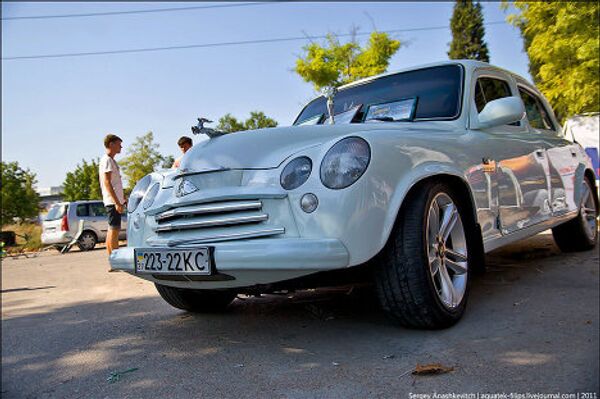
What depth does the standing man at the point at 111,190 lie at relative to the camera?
602 centimetres

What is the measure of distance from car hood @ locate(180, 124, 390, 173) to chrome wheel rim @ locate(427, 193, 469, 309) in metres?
0.59

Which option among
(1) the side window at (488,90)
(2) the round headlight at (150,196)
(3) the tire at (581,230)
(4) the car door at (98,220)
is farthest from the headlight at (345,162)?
(4) the car door at (98,220)

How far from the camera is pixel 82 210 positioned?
14133 millimetres

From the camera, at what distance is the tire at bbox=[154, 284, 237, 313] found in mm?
3201

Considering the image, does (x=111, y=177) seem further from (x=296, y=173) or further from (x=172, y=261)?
(x=296, y=173)

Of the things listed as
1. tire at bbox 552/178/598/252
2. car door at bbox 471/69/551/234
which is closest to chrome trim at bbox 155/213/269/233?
car door at bbox 471/69/551/234

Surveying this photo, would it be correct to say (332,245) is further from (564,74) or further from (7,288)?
(564,74)

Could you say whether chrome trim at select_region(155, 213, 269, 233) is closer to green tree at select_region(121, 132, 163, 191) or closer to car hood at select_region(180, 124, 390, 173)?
car hood at select_region(180, 124, 390, 173)

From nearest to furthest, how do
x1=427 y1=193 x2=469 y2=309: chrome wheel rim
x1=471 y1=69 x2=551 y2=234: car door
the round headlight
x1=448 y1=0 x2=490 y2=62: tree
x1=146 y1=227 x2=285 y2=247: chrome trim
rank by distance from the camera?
x1=146 y1=227 x2=285 y2=247: chrome trim
x1=427 y1=193 x2=469 y2=309: chrome wheel rim
the round headlight
x1=471 y1=69 x2=551 y2=234: car door
x1=448 y1=0 x2=490 y2=62: tree

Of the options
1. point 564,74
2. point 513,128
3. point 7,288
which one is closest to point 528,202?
point 513,128

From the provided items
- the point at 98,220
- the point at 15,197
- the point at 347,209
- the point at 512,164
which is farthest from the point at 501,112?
the point at 15,197

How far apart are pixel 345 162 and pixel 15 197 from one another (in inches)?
1052

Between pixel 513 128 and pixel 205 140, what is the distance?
94.7 inches

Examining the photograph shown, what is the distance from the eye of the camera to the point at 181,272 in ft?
7.75
